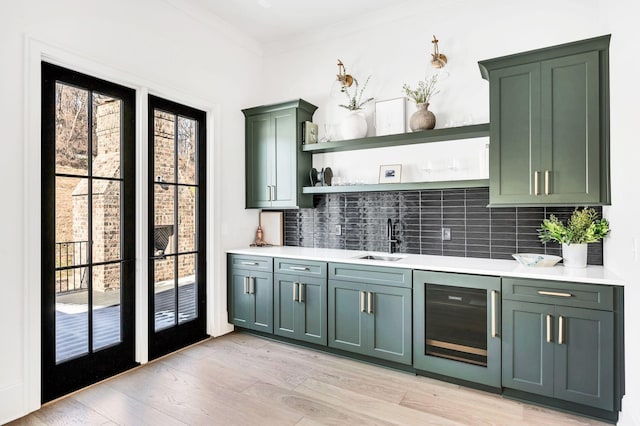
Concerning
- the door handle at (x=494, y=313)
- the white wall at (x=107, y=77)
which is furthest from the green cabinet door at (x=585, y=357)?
the white wall at (x=107, y=77)

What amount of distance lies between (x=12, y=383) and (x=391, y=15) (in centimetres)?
413

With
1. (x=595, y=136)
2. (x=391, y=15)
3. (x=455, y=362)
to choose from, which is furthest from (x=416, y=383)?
(x=391, y=15)

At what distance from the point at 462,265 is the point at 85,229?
9.21 ft

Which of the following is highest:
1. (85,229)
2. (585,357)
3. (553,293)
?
(85,229)

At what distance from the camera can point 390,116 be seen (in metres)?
3.48

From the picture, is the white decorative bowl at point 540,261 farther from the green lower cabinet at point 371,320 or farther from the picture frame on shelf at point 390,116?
the picture frame on shelf at point 390,116

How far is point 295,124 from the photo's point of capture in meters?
3.73

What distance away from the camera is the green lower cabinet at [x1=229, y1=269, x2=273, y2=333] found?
3.55m

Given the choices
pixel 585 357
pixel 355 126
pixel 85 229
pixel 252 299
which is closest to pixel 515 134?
pixel 355 126

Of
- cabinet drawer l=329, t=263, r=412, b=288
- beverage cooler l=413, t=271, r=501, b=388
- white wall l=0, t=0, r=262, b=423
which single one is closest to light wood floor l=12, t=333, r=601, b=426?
beverage cooler l=413, t=271, r=501, b=388

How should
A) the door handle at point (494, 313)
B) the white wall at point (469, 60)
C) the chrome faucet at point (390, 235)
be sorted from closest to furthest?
the white wall at point (469, 60) < the door handle at point (494, 313) < the chrome faucet at point (390, 235)

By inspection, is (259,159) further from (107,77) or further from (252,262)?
(107,77)

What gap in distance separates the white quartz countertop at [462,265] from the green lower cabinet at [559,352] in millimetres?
197

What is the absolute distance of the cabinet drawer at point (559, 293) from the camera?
2.20 m
